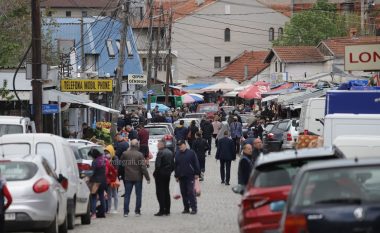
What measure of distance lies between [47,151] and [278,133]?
2505 cm

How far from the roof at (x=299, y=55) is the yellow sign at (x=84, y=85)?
45.5 meters

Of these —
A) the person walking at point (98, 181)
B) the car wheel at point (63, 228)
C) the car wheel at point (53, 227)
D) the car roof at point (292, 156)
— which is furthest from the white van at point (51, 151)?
the car roof at point (292, 156)

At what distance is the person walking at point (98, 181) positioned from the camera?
946 inches

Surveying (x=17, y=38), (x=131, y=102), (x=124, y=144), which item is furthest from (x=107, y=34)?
(x=124, y=144)

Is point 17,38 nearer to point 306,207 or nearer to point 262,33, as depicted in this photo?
point 306,207

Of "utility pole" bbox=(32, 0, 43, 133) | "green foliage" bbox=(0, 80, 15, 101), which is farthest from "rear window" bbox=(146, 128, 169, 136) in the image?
"utility pole" bbox=(32, 0, 43, 133)

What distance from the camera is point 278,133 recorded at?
45031 millimetres

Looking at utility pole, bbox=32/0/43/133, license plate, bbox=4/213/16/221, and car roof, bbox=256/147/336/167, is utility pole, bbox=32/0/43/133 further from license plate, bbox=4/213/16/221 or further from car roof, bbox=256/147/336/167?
car roof, bbox=256/147/336/167

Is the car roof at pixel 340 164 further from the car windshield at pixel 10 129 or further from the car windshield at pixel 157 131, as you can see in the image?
the car windshield at pixel 157 131

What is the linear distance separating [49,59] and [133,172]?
27.1 metres

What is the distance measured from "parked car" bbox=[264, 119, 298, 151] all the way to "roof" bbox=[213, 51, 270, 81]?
55.6 m

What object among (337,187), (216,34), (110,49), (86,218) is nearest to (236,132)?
(86,218)

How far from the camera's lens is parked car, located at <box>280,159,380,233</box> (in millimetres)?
10820

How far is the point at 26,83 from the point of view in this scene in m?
38.0
